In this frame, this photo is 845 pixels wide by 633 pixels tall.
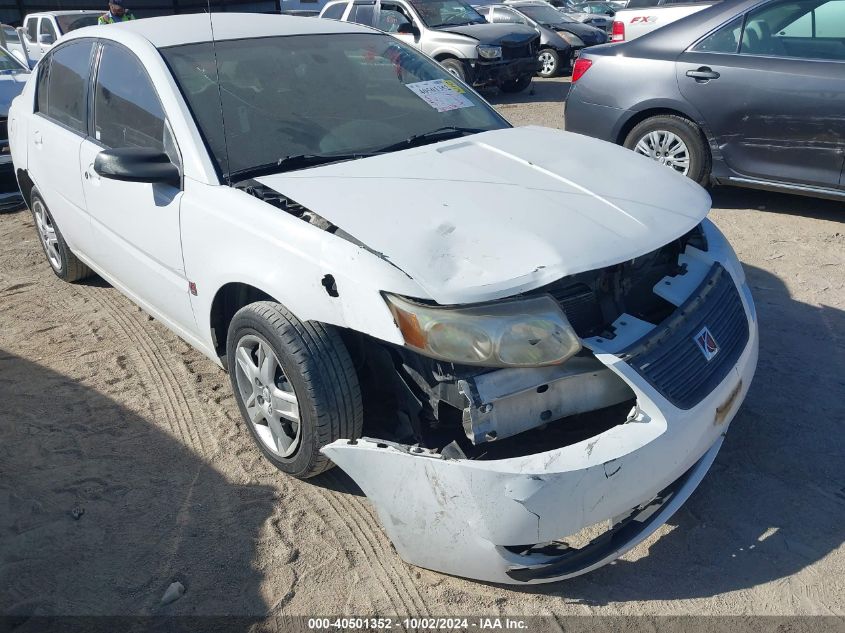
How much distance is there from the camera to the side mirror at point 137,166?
116 inches

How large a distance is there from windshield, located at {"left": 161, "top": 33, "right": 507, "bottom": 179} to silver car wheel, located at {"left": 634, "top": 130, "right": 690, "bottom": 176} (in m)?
2.51

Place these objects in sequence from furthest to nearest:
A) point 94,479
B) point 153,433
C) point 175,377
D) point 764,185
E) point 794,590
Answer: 1. point 764,185
2. point 175,377
3. point 153,433
4. point 94,479
5. point 794,590

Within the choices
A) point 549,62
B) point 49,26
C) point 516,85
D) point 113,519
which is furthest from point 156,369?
point 549,62

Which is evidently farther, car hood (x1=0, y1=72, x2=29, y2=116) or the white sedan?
car hood (x1=0, y1=72, x2=29, y2=116)

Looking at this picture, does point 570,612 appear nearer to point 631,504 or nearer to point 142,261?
point 631,504

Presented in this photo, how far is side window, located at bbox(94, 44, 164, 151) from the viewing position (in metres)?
3.28

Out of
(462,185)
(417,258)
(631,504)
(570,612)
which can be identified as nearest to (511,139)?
(462,185)

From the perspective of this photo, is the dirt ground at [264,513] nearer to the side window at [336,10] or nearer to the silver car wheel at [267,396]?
the silver car wheel at [267,396]

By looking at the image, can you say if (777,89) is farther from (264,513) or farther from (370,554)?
(264,513)

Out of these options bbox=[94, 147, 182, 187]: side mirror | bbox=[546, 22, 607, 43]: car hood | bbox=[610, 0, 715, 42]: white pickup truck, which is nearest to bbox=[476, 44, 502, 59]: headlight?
bbox=[610, 0, 715, 42]: white pickup truck

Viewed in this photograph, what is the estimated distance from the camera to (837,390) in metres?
3.45

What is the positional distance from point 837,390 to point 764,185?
244cm

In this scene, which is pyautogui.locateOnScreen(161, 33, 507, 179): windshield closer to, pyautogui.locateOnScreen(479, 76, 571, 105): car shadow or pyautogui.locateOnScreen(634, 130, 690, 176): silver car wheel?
pyautogui.locateOnScreen(634, 130, 690, 176): silver car wheel

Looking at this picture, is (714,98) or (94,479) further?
(714,98)
